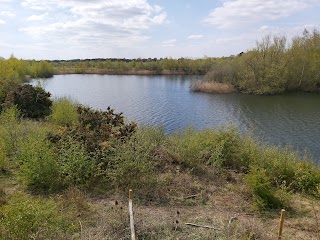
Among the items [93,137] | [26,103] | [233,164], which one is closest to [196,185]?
[233,164]

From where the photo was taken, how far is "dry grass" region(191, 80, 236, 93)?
136 feet

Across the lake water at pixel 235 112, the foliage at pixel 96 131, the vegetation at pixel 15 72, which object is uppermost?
the vegetation at pixel 15 72

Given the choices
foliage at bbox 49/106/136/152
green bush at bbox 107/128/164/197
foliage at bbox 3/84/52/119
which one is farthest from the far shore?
green bush at bbox 107/128/164/197

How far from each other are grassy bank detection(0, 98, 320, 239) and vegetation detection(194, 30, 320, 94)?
109ft

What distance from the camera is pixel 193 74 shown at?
Result: 245ft

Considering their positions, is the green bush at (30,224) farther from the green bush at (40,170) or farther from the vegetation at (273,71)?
the vegetation at (273,71)

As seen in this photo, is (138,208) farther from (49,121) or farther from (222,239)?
(49,121)

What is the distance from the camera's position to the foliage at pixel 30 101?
15695 mm

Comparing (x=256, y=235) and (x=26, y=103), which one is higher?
(x=26, y=103)

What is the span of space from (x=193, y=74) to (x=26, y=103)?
61.8m

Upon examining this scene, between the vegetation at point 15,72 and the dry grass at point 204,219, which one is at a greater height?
the vegetation at point 15,72

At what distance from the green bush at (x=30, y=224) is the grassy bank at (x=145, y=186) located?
0.01 metres

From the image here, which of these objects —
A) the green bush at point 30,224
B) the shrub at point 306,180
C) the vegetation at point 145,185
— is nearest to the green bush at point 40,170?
the vegetation at point 145,185

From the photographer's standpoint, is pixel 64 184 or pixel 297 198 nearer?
pixel 64 184
